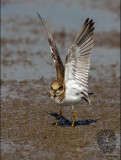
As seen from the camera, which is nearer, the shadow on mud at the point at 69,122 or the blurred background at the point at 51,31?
the shadow on mud at the point at 69,122

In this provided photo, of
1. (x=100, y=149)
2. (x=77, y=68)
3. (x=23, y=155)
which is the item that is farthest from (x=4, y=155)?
(x=77, y=68)

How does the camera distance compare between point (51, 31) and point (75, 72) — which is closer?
point (75, 72)

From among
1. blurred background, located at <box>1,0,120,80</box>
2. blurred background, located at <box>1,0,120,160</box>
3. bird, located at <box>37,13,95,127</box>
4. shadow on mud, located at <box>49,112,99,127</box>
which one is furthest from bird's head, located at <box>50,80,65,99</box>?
blurred background, located at <box>1,0,120,80</box>

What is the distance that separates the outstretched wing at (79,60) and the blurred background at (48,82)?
94cm

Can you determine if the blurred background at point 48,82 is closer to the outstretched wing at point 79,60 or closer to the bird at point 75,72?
the bird at point 75,72

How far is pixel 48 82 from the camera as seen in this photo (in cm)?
1043

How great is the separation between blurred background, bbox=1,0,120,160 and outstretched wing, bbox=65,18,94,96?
0.94 metres

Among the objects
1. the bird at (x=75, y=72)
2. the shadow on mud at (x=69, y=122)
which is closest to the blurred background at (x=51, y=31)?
the shadow on mud at (x=69, y=122)

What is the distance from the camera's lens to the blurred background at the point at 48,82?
6676 millimetres

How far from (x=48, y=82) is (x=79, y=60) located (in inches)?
139

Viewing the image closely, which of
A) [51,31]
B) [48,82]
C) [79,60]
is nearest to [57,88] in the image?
[79,60]

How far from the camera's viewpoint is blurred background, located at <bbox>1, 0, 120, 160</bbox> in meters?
6.68

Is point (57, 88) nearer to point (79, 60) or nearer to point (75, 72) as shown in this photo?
point (75, 72)

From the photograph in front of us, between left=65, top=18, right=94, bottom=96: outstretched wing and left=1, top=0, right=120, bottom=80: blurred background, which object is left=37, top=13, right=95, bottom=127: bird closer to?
left=65, top=18, right=94, bottom=96: outstretched wing
